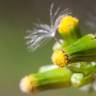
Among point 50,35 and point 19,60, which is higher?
point 19,60

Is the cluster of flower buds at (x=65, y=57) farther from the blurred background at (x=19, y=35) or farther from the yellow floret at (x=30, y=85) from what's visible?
the blurred background at (x=19, y=35)

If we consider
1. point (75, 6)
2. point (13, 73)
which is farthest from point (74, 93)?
point (75, 6)

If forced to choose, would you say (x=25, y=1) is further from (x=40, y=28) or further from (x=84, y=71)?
(x=84, y=71)

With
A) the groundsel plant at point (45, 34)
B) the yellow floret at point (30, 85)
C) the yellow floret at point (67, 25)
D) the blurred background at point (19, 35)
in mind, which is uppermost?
the blurred background at point (19, 35)

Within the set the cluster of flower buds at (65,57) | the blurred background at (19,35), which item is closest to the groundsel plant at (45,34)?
the cluster of flower buds at (65,57)

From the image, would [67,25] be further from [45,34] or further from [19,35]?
[19,35]

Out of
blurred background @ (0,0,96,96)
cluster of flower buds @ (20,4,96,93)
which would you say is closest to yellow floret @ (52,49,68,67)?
cluster of flower buds @ (20,4,96,93)

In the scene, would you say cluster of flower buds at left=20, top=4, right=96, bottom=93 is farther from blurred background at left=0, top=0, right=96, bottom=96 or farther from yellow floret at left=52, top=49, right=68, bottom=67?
blurred background at left=0, top=0, right=96, bottom=96
